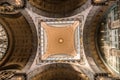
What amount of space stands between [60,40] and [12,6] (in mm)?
7382

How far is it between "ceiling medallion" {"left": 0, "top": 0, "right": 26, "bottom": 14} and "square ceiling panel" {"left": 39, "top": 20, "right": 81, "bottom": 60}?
3.79 meters

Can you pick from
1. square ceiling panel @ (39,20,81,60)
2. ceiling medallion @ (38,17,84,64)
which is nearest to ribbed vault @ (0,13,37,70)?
ceiling medallion @ (38,17,84,64)

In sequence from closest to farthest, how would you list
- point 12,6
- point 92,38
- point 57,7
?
point 12,6 < point 57,7 < point 92,38

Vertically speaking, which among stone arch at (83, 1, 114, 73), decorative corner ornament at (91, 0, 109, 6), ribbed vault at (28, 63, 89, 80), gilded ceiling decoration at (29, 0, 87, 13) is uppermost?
gilded ceiling decoration at (29, 0, 87, 13)

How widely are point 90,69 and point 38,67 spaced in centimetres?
505

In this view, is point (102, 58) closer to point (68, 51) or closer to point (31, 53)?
point (68, 51)

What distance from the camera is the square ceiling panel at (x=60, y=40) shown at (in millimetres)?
25172

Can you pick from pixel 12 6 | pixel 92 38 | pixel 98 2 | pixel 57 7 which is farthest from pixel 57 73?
pixel 98 2

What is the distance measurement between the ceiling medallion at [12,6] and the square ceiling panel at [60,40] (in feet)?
12.4

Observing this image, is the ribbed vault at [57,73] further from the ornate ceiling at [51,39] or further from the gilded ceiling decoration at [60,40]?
the gilded ceiling decoration at [60,40]

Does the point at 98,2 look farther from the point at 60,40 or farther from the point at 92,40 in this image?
the point at 60,40

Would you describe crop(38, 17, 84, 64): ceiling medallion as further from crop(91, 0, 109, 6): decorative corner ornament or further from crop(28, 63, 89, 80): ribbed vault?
crop(91, 0, 109, 6): decorative corner ornament

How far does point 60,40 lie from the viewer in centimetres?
2675

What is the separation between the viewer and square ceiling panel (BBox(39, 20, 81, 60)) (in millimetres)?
25172
